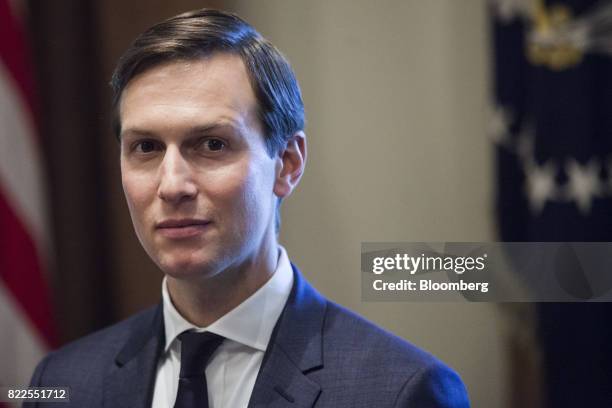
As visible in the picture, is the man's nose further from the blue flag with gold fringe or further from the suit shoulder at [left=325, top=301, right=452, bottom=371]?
the blue flag with gold fringe

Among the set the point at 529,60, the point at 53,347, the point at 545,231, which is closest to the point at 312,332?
the point at 545,231

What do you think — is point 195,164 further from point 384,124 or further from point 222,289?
point 384,124

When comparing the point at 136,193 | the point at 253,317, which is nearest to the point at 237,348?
the point at 253,317

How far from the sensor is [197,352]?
43.9 inches

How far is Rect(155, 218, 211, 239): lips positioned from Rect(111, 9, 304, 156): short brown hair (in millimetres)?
167

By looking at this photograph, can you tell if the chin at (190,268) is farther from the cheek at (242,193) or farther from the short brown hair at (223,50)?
the short brown hair at (223,50)

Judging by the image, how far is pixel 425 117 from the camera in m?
1.67

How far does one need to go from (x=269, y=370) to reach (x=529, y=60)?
3.07 feet

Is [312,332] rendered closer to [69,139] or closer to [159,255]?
[159,255]

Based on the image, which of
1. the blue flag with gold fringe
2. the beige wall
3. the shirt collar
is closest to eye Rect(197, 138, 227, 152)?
the shirt collar

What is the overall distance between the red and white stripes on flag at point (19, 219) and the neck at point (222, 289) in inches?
32.7

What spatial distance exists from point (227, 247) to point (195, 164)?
130mm

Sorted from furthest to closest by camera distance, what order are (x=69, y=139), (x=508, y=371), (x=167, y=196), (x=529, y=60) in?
(x=69, y=139) → (x=529, y=60) → (x=508, y=371) → (x=167, y=196)

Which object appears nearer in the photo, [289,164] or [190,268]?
[190,268]
